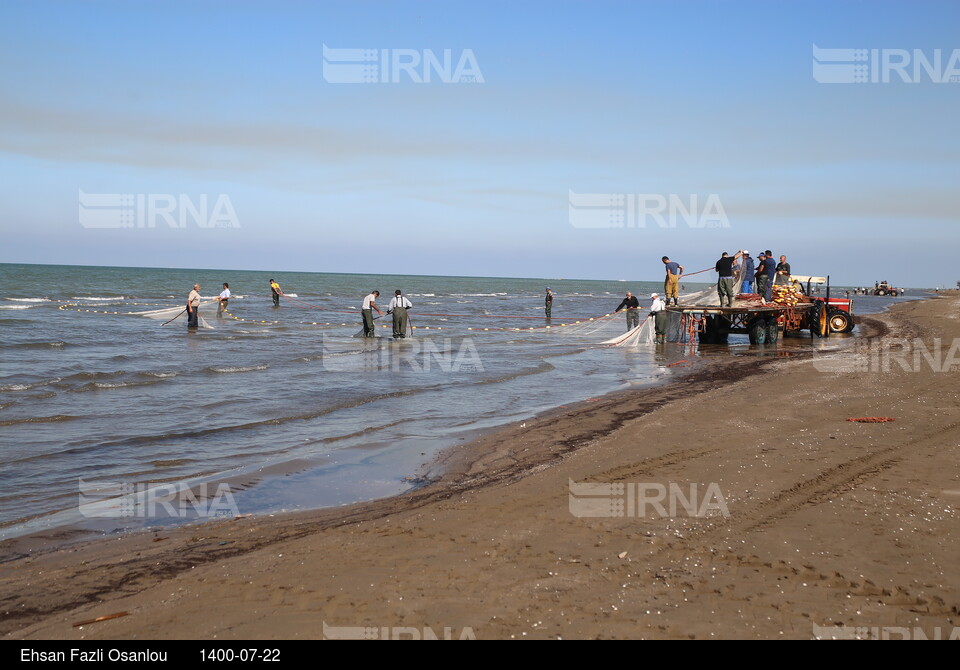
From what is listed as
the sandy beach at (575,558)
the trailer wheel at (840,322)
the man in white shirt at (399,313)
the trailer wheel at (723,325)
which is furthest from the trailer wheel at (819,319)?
the sandy beach at (575,558)

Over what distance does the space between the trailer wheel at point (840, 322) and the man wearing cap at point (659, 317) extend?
8.20m

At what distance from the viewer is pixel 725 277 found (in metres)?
21.1

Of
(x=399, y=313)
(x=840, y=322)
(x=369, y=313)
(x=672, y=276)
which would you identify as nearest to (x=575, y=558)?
(x=672, y=276)

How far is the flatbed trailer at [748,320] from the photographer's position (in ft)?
71.3

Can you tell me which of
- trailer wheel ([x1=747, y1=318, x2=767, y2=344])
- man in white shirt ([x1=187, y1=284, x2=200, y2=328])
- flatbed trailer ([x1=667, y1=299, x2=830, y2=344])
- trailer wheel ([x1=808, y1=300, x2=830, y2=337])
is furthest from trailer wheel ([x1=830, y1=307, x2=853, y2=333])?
man in white shirt ([x1=187, y1=284, x2=200, y2=328])

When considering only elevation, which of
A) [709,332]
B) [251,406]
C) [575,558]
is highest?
[709,332]

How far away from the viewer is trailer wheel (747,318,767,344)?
2314 cm

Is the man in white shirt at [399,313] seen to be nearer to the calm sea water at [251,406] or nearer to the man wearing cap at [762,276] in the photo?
the calm sea water at [251,406]

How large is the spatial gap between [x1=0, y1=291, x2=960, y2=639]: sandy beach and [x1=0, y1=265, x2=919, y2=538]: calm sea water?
111 centimetres

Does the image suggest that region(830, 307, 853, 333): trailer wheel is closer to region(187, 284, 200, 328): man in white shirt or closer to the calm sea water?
the calm sea water

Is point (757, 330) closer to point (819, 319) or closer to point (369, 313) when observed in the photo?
point (819, 319)

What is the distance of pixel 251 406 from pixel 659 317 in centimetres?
1393
